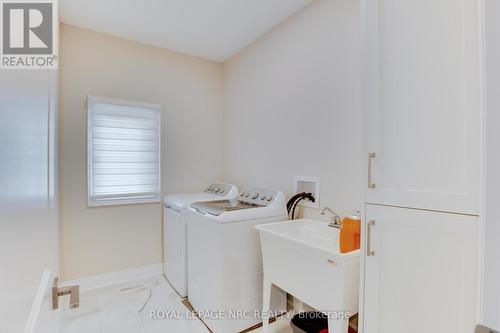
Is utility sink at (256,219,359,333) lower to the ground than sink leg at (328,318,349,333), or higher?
higher

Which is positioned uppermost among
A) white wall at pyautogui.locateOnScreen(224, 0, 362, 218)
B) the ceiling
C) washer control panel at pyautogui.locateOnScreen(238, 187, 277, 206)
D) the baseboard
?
the ceiling

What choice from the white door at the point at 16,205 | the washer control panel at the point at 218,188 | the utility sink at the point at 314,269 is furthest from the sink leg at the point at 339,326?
the washer control panel at the point at 218,188

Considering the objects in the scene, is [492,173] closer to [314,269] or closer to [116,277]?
[314,269]

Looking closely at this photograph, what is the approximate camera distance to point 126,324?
6.59 ft

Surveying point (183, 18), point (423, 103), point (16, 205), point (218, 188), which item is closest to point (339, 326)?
point (423, 103)

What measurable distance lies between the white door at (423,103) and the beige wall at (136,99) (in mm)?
2382

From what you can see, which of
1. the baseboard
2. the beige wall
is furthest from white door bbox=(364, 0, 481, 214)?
the baseboard

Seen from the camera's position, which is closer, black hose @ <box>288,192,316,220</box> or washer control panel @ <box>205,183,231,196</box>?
black hose @ <box>288,192,316,220</box>

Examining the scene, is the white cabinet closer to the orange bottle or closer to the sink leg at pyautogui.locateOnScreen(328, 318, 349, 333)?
the sink leg at pyautogui.locateOnScreen(328, 318, 349, 333)

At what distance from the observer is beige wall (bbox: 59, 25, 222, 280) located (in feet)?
8.03

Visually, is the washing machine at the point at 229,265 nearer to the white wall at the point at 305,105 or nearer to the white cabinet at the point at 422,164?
the white wall at the point at 305,105

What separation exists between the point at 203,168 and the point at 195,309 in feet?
5.36

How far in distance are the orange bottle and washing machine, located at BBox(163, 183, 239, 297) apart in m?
1.39

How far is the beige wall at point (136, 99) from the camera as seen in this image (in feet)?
8.03
